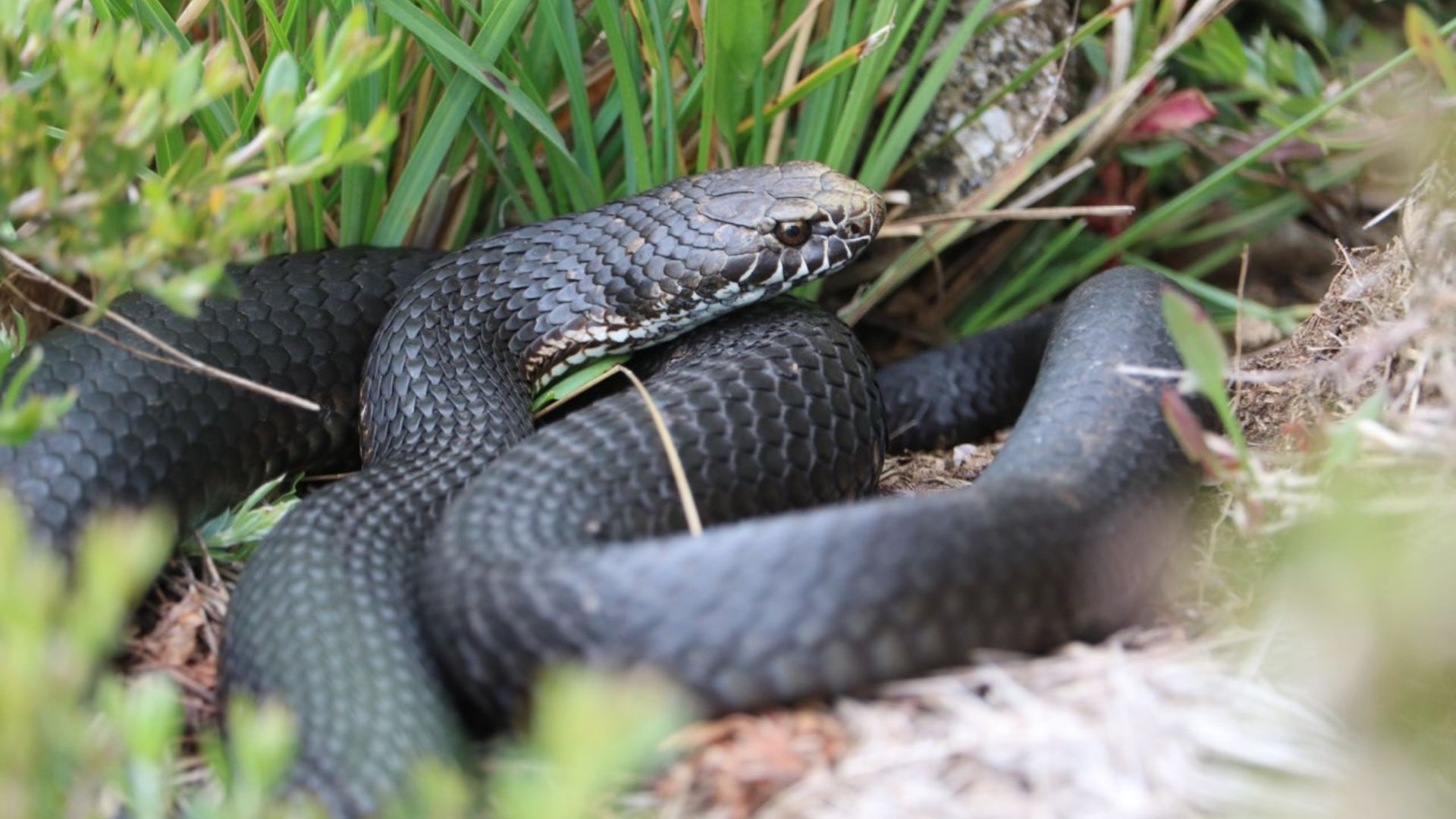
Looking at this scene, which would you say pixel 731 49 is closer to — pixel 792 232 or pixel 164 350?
pixel 792 232

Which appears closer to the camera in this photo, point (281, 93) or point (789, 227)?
point (281, 93)

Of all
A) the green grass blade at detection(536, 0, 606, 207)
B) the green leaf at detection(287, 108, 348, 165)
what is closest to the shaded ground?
the green leaf at detection(287, 108, 348, 165)

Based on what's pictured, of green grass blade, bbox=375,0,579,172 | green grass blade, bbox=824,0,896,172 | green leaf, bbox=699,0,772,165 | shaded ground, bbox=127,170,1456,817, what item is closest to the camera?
shaded ground, bbox=127,170,1456,817

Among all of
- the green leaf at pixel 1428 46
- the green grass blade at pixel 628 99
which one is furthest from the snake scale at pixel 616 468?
the green leaf at pixel 1428 46

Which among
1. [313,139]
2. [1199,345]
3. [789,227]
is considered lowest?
[1199,345]

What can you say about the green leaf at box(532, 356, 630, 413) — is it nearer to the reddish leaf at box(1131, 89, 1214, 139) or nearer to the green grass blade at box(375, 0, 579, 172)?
the green grass blade at box(375, 0, 579, 172)

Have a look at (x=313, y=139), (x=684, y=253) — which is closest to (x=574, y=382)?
(x=684, y=253)
